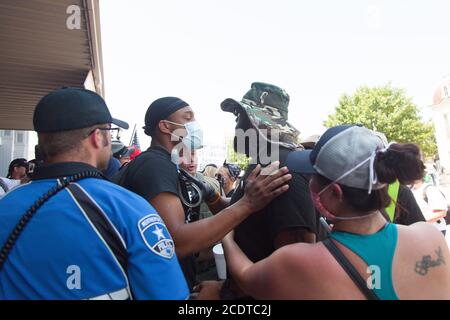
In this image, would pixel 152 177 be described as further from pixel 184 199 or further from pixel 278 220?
pixel 278 220

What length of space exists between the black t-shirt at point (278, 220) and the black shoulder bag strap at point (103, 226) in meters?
0.73

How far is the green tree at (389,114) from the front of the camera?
27.5m

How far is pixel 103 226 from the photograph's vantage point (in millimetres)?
1164

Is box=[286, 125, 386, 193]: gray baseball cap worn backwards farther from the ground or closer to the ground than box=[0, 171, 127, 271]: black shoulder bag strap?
farther from the ground

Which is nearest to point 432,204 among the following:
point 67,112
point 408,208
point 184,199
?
point 408,208

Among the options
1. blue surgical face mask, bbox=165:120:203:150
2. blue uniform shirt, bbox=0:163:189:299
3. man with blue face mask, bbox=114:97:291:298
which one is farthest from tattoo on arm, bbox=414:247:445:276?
blue surgical face mask, bbox=165:120:203:150

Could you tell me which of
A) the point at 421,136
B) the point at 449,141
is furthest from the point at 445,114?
the point at 421,136

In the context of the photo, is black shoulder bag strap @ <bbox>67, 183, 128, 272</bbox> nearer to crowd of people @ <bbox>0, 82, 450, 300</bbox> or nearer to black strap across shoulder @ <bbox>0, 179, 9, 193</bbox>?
crowd of people @ <bbox>0, 82, 450, 300</bbox>

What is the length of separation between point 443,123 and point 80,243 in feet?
142

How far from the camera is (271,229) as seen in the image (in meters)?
1.59

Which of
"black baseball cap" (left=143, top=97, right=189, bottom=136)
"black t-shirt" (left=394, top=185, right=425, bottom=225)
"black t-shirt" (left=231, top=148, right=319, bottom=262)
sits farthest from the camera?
"black t-shirt" (left=394, top=185, right=425, bottom=225)

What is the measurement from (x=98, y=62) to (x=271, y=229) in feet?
15.0

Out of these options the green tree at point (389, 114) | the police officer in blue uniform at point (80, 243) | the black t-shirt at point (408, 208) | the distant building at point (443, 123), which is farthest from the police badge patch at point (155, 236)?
the distant building at point (443, 123)

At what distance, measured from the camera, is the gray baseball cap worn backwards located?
1.31 metres
